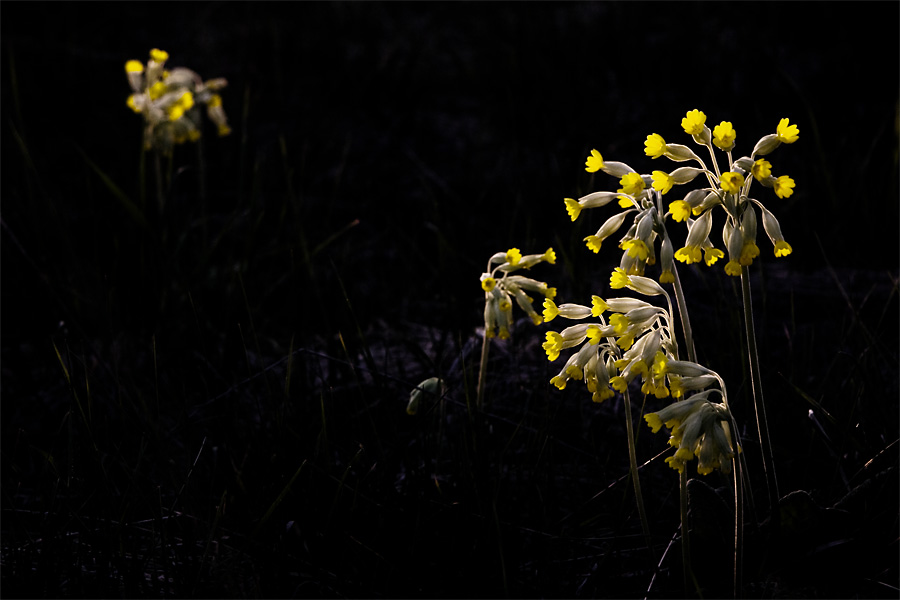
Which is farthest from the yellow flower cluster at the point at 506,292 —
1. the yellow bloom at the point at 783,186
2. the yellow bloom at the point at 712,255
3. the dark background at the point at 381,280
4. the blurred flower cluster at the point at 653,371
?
the yellow bloom at the point at 783,186

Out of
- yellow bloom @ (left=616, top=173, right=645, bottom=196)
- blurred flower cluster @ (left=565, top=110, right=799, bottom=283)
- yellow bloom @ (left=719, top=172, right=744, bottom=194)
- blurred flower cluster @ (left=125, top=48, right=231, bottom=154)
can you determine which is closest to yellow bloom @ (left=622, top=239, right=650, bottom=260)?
blurred flower cluster @ (left=565, top=110, right=799, bottom=283)

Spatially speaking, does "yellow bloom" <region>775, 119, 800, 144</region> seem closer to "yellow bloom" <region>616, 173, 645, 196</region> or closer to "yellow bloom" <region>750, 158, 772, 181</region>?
"yellow bloom" <region>750, 158, 772, 181</region>

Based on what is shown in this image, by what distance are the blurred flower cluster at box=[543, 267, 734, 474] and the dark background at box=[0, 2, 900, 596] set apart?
30 centimetres

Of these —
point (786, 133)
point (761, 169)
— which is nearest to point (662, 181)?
point (761, 169)

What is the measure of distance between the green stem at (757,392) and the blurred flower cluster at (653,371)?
0.25 ft

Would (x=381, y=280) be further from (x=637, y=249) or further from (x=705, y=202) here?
(x=705, y=202)

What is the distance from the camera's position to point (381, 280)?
11.5 feet

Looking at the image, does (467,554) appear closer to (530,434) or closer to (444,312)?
(530,434)

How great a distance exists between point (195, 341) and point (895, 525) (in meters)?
2.21

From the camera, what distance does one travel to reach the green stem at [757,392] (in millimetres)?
1599

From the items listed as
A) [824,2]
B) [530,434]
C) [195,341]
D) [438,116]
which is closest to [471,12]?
[438,116]

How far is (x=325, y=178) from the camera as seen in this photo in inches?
168

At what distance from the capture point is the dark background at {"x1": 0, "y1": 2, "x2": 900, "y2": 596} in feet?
6.24

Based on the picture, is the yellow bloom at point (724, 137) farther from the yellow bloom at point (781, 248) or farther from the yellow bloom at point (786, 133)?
the yellow bloom at point (781, 248)
